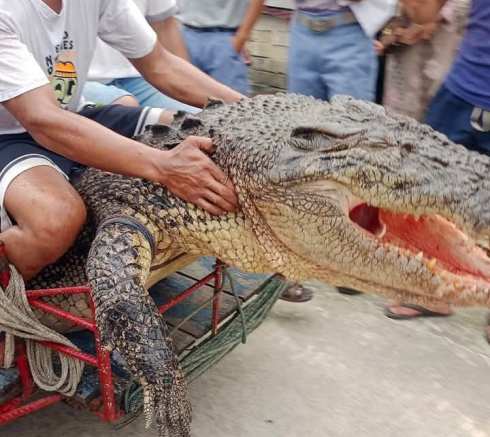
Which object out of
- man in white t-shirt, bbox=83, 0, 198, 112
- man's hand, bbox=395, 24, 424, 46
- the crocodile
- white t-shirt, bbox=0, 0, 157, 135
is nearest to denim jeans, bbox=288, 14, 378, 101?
man's hand, bbox=395, 24, 424, 46

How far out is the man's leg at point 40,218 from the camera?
5.76 feet

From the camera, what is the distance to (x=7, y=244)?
5.96ft

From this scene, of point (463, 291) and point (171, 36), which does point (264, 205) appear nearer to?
point (463, 291)

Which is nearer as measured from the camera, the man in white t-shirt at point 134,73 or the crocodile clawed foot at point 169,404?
the crocodile clawed foot at point 169,404

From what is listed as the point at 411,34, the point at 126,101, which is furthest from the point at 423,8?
the point at 126,101

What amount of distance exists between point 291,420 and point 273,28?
Result: 3613 mm

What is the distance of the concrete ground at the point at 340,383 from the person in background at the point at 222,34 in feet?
4.41

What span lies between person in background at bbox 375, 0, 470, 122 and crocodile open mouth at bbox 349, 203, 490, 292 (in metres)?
1.56

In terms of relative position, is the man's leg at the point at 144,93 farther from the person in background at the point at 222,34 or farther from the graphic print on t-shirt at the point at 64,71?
the graphic print on t-shirt at the point at 64,71

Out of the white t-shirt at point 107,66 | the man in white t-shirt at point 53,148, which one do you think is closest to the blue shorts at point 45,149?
the man in white t-shirt at point 53,148

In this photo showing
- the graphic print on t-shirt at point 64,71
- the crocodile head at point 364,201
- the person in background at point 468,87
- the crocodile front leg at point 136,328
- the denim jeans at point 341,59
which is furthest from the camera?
the denim jeans at point 341,59

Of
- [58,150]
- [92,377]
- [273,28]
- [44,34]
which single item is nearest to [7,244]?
[58,150]

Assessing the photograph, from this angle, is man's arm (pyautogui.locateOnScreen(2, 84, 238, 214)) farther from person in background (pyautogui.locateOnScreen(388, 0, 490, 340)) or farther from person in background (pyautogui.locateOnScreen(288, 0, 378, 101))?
person in background (pyautogui.locateOnScreen(288, 0, 378, 101))

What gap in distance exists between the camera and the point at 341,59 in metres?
2.95
